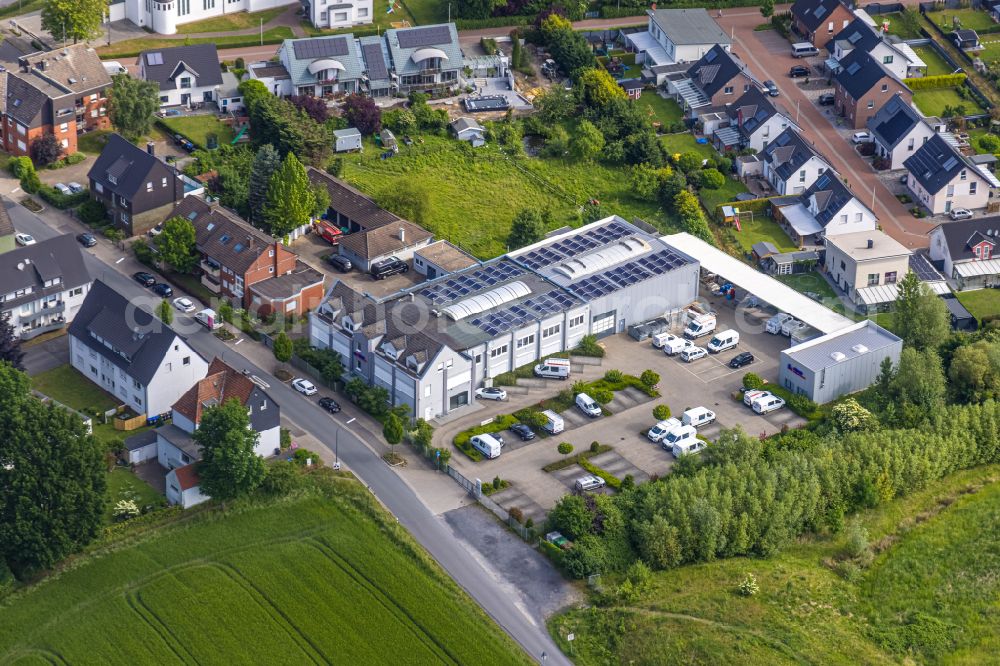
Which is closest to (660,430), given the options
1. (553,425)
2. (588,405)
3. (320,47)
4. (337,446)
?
(588,405)

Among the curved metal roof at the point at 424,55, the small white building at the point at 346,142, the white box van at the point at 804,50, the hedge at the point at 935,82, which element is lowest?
the small white building at the point at 346,142

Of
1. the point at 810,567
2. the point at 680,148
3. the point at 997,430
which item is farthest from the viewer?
the point at 680,148

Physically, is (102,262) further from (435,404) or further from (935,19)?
(935,19)

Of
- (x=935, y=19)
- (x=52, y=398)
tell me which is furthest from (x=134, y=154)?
(x=935, y=19)

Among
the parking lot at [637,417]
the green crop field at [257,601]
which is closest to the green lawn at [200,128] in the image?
the parking lot at [637,417]

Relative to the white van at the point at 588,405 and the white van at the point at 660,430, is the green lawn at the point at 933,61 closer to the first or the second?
the white van at the point at 660,430

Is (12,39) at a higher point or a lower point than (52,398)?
higher
